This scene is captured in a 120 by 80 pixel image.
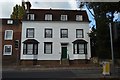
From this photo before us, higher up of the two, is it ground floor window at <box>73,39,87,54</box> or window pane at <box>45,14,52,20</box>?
window pane at <box>45,14,52,20</box>

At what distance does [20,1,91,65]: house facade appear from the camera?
104ft

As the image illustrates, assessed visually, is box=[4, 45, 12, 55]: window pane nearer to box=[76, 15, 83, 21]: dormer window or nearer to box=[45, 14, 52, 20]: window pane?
box=[45, 14, 52, 20]: window pane

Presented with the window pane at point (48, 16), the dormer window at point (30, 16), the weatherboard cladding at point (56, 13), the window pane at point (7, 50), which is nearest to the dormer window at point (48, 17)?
the window pane at point (48, 16)

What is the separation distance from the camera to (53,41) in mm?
32062

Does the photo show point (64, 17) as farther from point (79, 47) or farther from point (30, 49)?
point (30, 49)

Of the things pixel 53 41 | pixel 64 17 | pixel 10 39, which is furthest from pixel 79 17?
pixel 10 39

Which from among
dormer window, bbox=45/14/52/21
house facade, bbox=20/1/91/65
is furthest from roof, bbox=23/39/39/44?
dormer window, bbox=45/14/52/21

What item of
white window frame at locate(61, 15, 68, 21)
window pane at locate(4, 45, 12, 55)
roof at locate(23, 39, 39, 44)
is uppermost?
white window frame at locate(61, 15, 68, 21)

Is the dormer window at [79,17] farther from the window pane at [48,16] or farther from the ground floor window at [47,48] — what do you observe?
the ground floor window at [47,48]

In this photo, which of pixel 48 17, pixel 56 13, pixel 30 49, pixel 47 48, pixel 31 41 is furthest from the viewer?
pixel 56 13

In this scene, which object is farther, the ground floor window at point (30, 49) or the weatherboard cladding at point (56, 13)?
the weatherboard cladding at point (56, 13)

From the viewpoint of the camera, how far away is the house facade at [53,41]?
31688mm

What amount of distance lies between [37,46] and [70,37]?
15.2 ft

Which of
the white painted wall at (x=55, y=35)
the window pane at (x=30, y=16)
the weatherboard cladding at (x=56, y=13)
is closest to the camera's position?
the white painted wall at (x=55, y=35)
